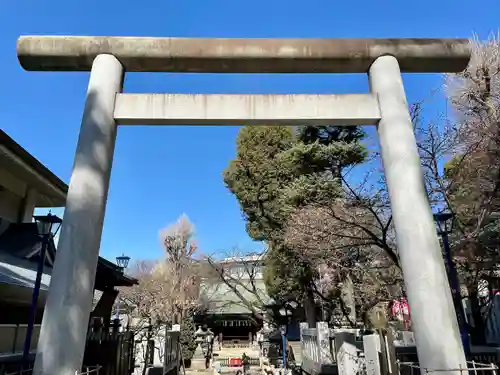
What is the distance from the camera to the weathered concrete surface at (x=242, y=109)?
5.70 meters

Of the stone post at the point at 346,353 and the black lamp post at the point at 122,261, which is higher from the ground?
the black lamp post at the point at 122,261

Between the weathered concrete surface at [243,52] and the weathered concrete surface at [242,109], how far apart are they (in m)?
0.64

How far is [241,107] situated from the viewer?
18.9 feet

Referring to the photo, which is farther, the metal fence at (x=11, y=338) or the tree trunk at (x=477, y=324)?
the tree trunk at (x=477, y=324)

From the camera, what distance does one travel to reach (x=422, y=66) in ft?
20.2

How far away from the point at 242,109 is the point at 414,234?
3.07 m

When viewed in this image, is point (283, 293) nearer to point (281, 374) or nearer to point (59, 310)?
point (281, 374)

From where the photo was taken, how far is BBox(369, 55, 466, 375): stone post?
15.0 feet

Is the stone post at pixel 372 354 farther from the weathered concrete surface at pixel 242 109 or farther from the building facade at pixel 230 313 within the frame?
the building facade at pixel 230 313

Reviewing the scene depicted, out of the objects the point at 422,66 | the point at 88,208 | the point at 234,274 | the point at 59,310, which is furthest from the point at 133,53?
the point at 234,274

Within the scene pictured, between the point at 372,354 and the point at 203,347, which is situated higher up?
the point at 372,354

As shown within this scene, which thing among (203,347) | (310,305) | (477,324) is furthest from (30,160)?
(203,347)

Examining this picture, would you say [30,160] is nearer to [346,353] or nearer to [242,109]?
[242,109]

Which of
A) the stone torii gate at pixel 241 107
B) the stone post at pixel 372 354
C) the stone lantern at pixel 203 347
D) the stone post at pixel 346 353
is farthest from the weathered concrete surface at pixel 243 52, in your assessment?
the stone lantern at pixel 203 347
